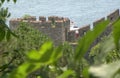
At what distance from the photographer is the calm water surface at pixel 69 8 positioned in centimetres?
1756

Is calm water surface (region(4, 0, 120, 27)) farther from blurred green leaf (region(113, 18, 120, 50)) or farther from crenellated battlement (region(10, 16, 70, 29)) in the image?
blurred green leaf (region(113, 18, 120, 50))

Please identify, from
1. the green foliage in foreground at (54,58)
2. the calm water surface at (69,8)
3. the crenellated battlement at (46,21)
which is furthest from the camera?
the calm water surface at (69,8)

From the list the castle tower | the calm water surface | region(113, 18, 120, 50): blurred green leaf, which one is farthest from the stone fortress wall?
region(113, 18, 120, 50): blurred green leaf

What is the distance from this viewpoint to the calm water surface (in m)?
17.6

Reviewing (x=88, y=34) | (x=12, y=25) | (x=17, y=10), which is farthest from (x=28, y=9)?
(x=88, y=34)

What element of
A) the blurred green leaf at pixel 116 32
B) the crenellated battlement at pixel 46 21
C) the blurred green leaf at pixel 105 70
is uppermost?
the blurred green leaf at pixel 116 32

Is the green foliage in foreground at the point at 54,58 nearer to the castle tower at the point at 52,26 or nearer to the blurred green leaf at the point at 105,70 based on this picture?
the blurred green leaf at the point at 105,70

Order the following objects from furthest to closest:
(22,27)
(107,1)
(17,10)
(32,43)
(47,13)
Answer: (107,1) → (17,10) → (47,13) → (22,27) → (32,43)

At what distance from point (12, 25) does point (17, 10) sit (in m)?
7.12

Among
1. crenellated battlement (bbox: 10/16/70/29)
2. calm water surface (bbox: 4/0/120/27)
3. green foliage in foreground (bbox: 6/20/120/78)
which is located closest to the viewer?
green foliage in foreground (bbox: 6/20/120/78)

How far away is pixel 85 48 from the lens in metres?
0.32

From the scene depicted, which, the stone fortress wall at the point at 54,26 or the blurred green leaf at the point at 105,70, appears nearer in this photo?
the blurred green leaf at the point at 105,70

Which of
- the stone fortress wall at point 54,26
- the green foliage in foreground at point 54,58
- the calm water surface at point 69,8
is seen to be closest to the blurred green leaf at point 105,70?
the green foliage in foreground at point 54,58

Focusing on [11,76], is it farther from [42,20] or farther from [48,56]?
[42,20]
